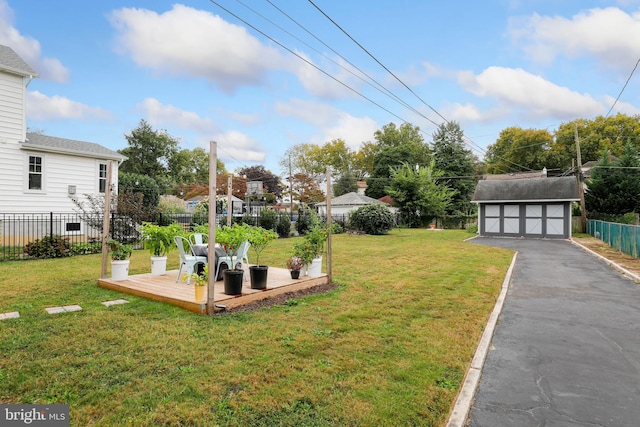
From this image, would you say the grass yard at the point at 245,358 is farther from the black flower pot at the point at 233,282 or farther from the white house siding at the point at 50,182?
the white house siding at the point at 50,182

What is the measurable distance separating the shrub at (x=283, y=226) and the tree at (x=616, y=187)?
70.3 ft

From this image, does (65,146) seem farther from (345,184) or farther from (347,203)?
(345,184)

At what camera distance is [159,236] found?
6.96 metres

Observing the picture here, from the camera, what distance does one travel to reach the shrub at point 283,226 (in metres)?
19.3

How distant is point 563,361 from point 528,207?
21.7m

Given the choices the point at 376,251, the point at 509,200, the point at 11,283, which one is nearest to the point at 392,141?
the point at 509,200

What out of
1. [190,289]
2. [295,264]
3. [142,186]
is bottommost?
[190,289]

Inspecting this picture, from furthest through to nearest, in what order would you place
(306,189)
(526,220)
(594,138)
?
(306,189) → (594,138) → (526,220)

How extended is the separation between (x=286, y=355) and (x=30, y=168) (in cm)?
1468

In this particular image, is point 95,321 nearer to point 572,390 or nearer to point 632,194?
point 572,390

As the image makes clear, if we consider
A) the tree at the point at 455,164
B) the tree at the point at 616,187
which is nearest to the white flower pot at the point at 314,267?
the tree at the point at 616,187

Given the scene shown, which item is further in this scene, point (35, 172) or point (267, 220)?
point (267, 220)

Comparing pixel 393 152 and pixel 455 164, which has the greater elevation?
pixel 393 152

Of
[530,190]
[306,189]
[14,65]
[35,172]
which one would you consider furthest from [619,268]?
[306,189]
